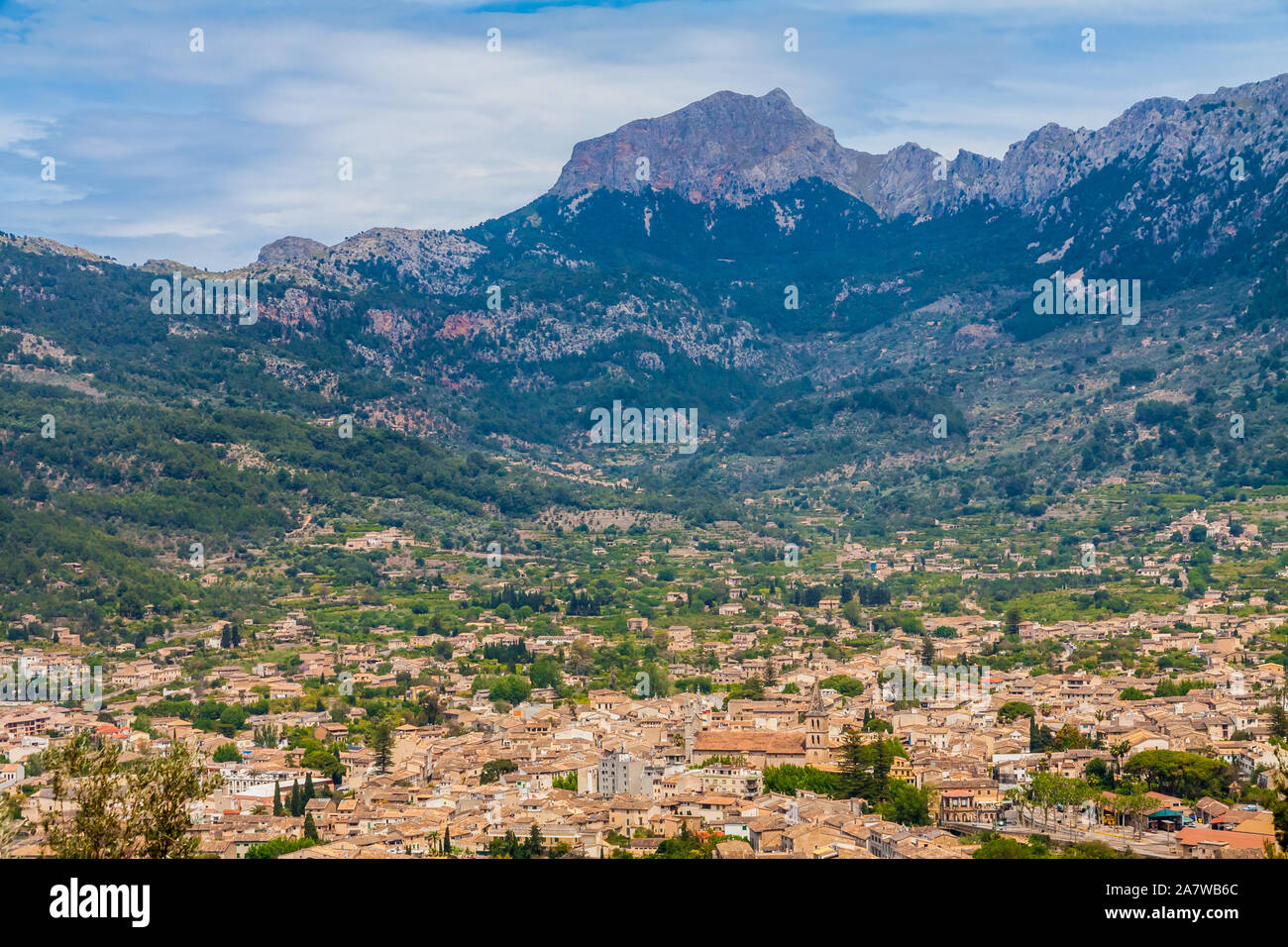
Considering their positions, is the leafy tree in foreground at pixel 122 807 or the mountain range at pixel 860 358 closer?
the leafy tree in foreground at pixel 122 807

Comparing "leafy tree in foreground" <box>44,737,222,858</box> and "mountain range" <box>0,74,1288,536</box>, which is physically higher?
"mountain range" <box>0,74,1288,536</box>

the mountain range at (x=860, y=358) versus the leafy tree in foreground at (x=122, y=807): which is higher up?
the mountain range at (x=860, y=358)

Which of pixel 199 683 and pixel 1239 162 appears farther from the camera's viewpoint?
pixel 1239 162

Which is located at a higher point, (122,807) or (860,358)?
(860,358)

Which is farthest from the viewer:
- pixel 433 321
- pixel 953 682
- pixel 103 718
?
pixel 433 321

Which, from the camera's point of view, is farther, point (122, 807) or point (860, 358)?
point (860, 358)

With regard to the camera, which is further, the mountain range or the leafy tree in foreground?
the mountain range

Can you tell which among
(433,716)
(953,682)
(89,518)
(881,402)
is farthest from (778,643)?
(881,402)

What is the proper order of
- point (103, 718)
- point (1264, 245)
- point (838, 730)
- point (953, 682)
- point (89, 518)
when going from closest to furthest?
point (838, 730) < point (103, 718) < point (953, 682) < point (89, 518) < point (1264, 245)

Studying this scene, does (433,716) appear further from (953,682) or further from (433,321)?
(433,321)
